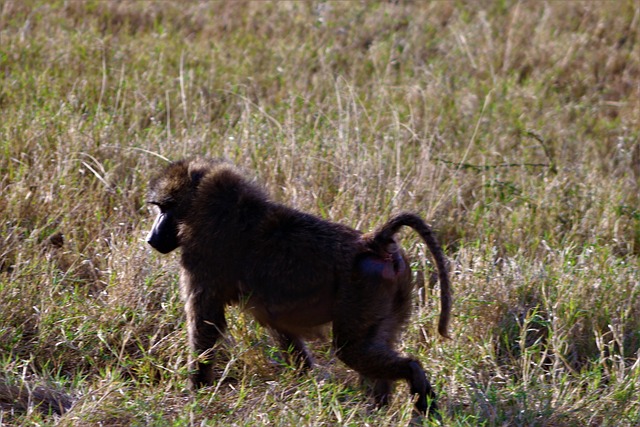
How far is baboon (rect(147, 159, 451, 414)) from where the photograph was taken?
3785 mm

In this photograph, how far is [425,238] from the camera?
384 centimetres

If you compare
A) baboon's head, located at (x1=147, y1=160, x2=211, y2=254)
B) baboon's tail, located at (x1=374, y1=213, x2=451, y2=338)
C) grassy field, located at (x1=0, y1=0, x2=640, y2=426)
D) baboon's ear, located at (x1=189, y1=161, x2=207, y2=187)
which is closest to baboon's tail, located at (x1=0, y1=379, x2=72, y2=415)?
grassy field, located at (x1=0, y1=0, x2=640, y2=426)

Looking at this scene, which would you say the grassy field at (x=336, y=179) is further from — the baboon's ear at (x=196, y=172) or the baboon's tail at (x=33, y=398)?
the baboon's ear at (x=196, y=172)

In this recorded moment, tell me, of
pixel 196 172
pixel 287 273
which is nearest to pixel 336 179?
pixel 196 172

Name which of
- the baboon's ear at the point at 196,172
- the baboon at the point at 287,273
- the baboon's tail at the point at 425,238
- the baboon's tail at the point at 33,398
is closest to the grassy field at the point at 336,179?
the baboon's tail at the point at 33,398

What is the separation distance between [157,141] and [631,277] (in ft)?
9.55

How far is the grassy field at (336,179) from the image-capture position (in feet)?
13.3

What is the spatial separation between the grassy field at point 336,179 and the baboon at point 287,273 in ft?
0.59

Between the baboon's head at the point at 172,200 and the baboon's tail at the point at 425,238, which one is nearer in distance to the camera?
the baboon's tail at the point at 425,238

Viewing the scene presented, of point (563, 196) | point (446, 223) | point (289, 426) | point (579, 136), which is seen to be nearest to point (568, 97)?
point (579, 136)

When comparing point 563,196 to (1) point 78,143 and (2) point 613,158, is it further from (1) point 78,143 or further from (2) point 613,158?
(1) point 78,143

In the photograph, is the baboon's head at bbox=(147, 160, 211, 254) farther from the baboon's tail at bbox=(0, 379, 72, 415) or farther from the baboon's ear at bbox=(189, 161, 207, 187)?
the baboon's tail at bbox=(0, 379, 72, 415)

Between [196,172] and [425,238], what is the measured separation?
3.66 ft

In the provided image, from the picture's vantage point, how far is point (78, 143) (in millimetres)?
5746
